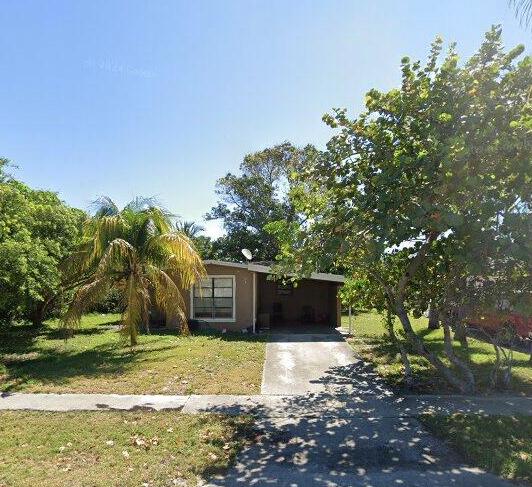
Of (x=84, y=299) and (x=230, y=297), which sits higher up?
(x=230, y=297)

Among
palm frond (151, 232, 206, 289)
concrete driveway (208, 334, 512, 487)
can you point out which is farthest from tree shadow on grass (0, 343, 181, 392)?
concrete driveway (208, 334, 512, 487)

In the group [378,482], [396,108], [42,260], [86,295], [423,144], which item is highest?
[396,108]

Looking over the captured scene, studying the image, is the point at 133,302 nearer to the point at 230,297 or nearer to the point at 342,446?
the point at 230,297

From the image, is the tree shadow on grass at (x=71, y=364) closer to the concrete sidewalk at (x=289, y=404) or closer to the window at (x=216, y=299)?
the concrete sidewalk at (x=289, y=404)

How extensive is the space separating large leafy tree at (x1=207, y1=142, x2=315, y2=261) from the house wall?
16.3 meters

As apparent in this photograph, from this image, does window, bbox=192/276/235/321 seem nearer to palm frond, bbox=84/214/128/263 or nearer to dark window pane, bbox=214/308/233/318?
dark window pane, bbox=214/308/233/318

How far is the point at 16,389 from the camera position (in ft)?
27.8

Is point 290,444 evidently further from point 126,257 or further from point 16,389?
point 126,257

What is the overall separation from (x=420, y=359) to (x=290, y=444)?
6830 millimetres

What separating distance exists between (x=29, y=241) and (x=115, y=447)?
24.5 feet

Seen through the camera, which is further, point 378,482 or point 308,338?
point 308,338

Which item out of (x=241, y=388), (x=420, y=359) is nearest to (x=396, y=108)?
(x=241, y=388)

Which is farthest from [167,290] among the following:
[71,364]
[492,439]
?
[492,439]

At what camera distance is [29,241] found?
11383mm
